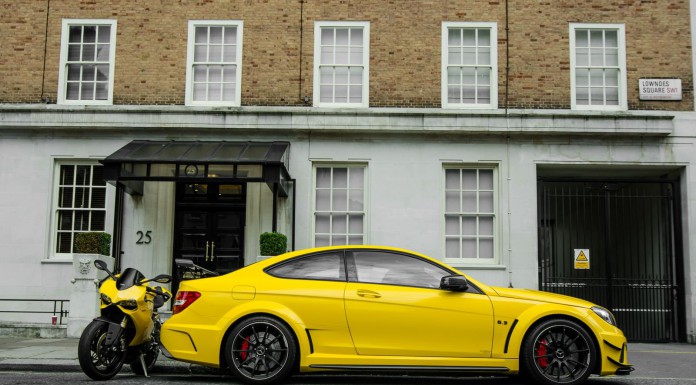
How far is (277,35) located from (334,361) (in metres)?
9.05

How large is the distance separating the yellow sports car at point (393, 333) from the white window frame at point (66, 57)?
857 centimetres

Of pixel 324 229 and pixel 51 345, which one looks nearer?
pixel 51 345

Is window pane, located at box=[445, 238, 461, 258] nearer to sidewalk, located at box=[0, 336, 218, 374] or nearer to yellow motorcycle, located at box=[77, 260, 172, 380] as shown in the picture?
sidewalk, located at box=[0, 336, 218, 374]

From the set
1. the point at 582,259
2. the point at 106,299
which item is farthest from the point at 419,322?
the point at 582,259

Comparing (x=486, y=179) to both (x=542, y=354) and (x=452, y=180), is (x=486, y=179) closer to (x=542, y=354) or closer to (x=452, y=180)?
(x=452, y=180)

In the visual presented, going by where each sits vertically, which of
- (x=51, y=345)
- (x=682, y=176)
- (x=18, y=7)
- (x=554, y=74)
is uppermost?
(x=18, y=7)

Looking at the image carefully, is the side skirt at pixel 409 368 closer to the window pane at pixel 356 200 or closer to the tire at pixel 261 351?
the tire at pixel 261 351

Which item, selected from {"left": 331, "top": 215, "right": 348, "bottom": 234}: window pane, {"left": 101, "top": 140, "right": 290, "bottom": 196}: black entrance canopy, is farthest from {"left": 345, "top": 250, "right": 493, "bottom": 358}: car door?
{"left": 331, "top": 215, "right": 348, "bottom": 234}: window pane

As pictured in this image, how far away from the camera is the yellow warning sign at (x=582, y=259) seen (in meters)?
14.6

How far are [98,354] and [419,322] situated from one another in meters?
3.53

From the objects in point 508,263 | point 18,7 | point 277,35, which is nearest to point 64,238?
point 18,7

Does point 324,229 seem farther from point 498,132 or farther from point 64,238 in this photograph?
point 64,238

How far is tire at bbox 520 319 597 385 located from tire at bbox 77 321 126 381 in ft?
14.6

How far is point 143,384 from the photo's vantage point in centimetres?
780
